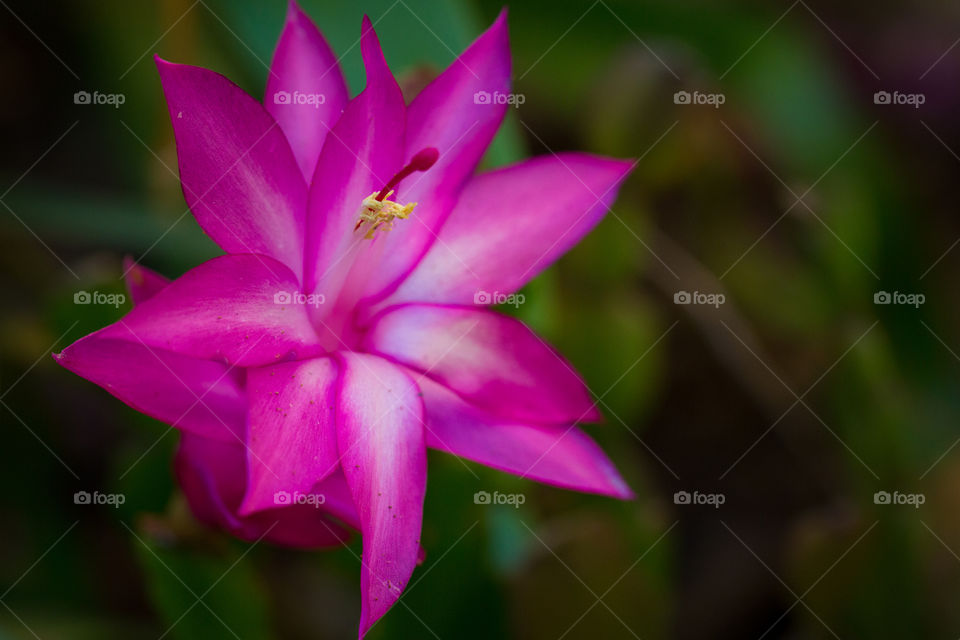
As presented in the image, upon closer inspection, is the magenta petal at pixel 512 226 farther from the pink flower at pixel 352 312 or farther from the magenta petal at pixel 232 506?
the magenta petal at pixel 232 506

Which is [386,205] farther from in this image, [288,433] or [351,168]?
[288,433]

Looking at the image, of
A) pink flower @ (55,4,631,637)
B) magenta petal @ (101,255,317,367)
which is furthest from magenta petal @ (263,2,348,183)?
magenta petal @ (101,255,317,367)

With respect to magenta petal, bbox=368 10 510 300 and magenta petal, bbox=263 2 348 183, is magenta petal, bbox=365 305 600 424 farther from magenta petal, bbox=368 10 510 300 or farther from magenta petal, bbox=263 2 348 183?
magenta petal, bbox=263 2 348 183

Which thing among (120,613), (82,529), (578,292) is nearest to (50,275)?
(82,529)

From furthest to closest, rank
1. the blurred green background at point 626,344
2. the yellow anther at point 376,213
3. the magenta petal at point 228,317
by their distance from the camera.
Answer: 1. the blurred green background at point 626,344
2. the yellow anther at point 376,213
3. the magenta petal at point 228,317

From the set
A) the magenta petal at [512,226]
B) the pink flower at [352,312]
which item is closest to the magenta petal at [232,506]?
the pink flower at [352,312]
